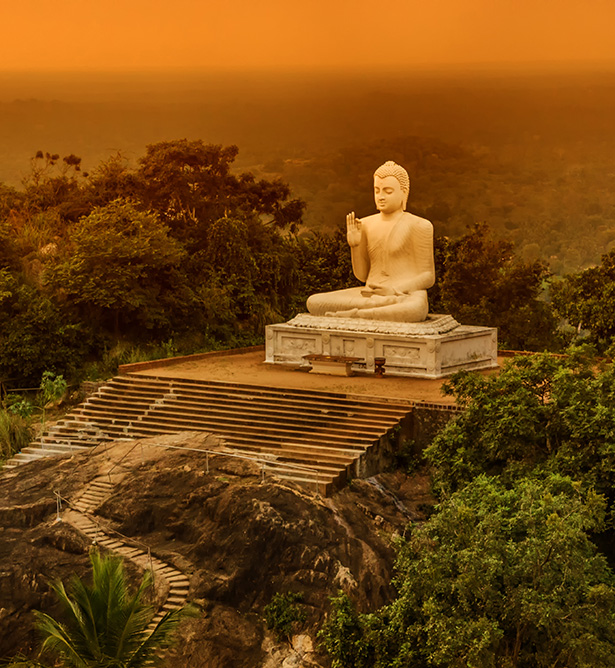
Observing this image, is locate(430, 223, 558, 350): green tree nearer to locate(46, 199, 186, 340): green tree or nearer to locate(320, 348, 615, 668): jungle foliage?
locate(46, 199, 186, 340): green tree

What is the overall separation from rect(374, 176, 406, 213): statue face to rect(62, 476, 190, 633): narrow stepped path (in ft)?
32.4

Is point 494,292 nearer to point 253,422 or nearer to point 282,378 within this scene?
point 282,378

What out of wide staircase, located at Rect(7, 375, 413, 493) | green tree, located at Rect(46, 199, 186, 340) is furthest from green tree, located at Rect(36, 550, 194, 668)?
green tree, located at Rect(46, 199, 186, 340)

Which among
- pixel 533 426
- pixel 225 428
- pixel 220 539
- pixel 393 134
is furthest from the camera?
pixel 393 134

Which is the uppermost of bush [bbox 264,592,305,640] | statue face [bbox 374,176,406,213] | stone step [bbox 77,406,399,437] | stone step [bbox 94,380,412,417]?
statue face [bbox 374,176,406,213]

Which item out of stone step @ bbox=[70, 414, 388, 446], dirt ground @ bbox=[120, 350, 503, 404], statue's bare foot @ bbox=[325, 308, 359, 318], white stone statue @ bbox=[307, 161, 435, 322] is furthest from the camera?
white stone statue @ bbox=[307, 161, 435, 322]

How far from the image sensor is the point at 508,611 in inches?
595

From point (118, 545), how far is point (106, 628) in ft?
11.5

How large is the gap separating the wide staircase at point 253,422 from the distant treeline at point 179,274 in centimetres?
363

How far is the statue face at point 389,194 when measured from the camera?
2705cm

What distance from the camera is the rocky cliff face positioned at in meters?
17.5

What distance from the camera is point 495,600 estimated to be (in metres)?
15.3

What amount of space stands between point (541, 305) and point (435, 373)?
338 inches

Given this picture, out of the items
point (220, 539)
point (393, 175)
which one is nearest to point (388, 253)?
point (393, 175)
